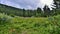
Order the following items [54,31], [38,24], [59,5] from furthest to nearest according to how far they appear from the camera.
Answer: [59,5] → [38,24] → [54,31]

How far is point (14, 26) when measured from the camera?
14117 mm

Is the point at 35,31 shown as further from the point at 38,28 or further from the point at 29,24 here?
the point at 29,24

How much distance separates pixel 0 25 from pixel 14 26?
106 centimetres

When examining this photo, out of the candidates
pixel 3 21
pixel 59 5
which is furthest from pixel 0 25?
pixel 59 5

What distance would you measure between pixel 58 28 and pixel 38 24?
2549mm

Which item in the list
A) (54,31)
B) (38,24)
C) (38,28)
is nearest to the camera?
(54,31)

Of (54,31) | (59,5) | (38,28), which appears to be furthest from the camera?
(59,5)

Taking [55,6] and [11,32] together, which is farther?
[55,6]

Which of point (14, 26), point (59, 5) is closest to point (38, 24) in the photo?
point (14, 26)

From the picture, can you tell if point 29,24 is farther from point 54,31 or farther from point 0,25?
point 54,31

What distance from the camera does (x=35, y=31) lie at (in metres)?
12.9

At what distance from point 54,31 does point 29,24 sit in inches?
131

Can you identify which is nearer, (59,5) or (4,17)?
(4,17)

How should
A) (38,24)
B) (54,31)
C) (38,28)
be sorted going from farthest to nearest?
(38,24), (38,28), (54,31)
